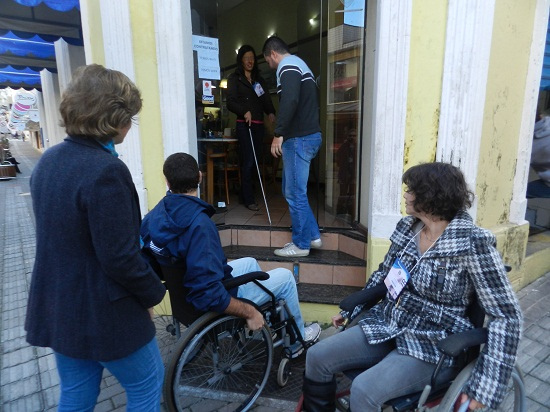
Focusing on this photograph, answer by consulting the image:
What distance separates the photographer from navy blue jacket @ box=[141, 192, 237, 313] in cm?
180

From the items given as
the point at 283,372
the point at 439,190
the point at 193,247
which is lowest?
the point at 283,372

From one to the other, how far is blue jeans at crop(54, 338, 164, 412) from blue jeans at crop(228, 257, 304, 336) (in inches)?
29.9

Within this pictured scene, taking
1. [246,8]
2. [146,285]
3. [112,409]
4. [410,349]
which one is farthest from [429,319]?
[246,8]

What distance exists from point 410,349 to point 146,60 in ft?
8.74

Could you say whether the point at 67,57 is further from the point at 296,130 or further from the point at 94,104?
the point at 94,104

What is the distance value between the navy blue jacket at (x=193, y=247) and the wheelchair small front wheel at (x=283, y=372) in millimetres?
676

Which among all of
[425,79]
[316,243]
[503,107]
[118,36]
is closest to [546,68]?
[503,107]

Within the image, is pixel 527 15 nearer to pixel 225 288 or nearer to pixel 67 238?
pixel 225 288

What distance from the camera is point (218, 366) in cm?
209

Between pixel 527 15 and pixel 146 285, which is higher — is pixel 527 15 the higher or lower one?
the higher one

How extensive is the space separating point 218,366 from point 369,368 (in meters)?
0.85

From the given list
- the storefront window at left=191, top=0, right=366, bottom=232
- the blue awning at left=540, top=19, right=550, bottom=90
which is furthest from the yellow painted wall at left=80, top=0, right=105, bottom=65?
the blue awning at left=540, top=19, right=550, bottom=90

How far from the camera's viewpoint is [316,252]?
3.52 meters

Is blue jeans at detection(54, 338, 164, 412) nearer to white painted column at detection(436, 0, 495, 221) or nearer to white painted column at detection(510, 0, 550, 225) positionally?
white painted column at detection(436, 0, 495, 221)
